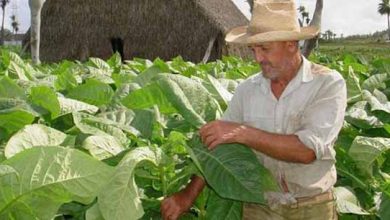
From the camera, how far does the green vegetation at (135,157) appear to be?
1562 millimetres

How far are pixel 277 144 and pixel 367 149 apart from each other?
0.47 meters

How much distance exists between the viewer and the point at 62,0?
21844mm

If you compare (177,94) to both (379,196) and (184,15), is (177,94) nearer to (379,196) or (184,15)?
(379,196)

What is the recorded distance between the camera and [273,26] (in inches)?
89.5

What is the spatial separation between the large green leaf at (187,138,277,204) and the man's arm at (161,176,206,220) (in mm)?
115

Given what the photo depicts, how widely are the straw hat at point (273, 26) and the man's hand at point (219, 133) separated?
1.03 feet

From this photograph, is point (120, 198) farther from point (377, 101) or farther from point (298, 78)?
point (377, 101)

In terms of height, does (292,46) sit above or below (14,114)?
above

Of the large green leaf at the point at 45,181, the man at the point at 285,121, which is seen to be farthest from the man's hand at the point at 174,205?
the large green leaf at the point at 45,181

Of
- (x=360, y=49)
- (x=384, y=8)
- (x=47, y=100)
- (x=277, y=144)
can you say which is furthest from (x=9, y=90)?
(x=384, y=8)

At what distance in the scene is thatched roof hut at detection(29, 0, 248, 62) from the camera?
65.2ft

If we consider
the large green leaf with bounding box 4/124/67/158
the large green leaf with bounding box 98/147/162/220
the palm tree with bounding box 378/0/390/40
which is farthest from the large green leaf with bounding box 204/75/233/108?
the palm tree with bounding box 378/0/390/40

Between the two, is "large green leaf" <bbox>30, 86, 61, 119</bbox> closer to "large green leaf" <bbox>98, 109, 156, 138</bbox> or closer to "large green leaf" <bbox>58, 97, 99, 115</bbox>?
"large green leaf" <bbox>58, 97, 99, 115</bbox>

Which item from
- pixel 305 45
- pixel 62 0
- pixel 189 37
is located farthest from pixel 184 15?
pixel 305 45
